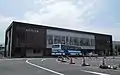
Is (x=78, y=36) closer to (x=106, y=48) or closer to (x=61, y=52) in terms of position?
(x=106, y=48)

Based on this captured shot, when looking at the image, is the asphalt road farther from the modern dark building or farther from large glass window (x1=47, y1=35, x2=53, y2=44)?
large glass window (x1=47, y1=35, x2=53, y2=44)

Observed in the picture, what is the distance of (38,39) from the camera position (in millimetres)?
72562

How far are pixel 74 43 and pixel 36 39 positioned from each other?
18.1m

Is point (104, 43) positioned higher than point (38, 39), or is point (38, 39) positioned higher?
point (38, 39)

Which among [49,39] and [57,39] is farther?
[57,39]

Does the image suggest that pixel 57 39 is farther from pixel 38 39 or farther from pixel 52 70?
pixel 52 70

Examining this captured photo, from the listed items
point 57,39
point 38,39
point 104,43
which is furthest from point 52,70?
point 104,43

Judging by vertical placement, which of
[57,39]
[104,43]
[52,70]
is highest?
[57,39]

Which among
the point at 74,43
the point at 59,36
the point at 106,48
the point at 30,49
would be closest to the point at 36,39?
the point at 30,49

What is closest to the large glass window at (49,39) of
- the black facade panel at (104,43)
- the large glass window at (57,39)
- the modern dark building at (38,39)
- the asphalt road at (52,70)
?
the modern dark building at (38,39)

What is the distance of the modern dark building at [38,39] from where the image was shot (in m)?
67.6

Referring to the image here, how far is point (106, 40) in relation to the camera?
101312 mm

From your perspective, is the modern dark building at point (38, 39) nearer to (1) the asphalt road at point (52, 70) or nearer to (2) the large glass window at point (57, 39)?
(2) the large glass window at point (57, 39)

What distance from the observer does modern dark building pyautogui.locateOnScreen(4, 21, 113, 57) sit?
2662 inches
